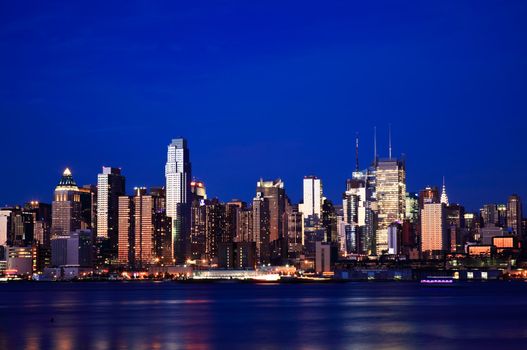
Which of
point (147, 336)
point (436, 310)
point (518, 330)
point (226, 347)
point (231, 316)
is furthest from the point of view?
point (436, 310)

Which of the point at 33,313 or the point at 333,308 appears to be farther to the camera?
the point at 333,308

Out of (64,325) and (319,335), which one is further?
(64,325)

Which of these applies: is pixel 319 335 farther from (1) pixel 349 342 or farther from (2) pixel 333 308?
(2) pixel 333 308

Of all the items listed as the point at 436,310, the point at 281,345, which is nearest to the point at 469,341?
the point at 281,345

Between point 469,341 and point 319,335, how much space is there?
1082 centimetres

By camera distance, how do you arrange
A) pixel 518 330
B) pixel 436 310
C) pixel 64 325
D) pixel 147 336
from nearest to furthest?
pixel 147 336 < pixel 518 330 < pixel 64 325 < pixel 436 310

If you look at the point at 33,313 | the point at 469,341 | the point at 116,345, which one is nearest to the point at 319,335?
the point at 469,341

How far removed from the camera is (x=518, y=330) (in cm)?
7212

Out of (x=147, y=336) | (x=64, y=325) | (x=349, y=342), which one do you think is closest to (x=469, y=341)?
(x=349, y=342)

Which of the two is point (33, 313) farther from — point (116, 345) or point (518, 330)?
point (518, 330)

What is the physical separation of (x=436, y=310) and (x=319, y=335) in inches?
1449

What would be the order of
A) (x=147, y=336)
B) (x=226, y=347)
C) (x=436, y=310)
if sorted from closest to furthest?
(x=226, y=347)
(x=147, y=336)
(x=436, y=310)

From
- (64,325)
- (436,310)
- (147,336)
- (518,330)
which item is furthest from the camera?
(436,310)

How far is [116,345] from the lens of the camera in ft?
200
